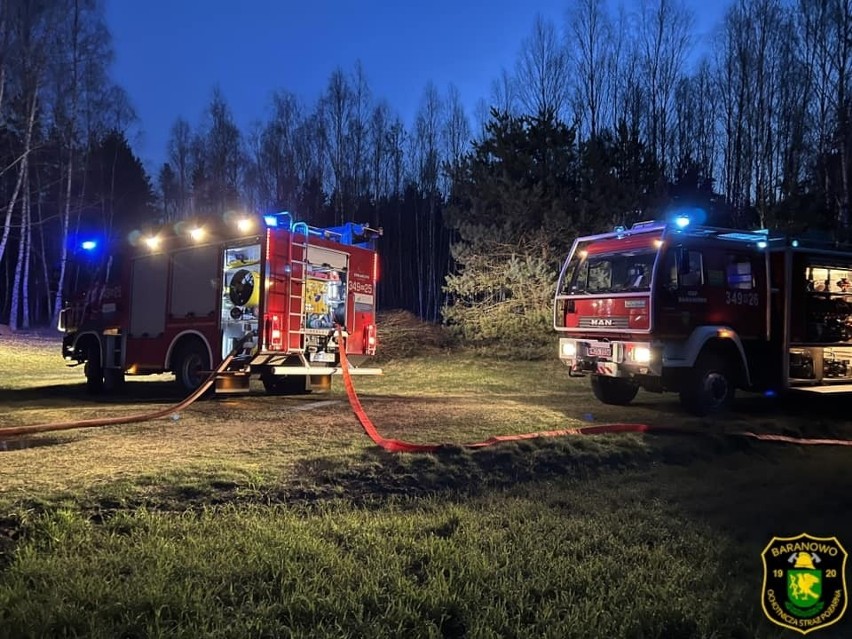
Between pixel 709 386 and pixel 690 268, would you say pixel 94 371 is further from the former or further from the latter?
pixel 709 386

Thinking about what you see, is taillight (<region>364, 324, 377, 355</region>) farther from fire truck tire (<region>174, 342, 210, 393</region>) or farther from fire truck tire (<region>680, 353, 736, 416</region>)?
fire truck tire (<region>680, 353, 736, 416</region>)

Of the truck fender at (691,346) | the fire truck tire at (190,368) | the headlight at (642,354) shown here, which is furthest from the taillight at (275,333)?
the truck fender at (691,346)

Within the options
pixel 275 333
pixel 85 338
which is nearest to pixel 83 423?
pixel 275 333

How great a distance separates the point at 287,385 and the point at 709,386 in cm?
728

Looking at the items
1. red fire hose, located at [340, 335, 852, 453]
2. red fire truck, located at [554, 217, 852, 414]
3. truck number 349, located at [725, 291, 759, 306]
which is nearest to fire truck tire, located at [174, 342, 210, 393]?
red fire hose, located at [340, 335, 852, 453]

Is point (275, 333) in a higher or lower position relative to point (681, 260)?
lower

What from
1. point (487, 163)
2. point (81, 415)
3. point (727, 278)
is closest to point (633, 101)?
A: point (487, 163)

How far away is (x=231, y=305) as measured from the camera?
34.5 ft

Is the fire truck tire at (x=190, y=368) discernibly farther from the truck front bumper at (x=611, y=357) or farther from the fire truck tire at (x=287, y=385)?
the truck front bumper at (x=611, y=357)

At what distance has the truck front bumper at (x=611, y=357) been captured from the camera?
8.50 m

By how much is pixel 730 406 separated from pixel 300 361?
6.87 m

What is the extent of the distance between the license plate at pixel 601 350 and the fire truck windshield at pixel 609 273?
845 mm

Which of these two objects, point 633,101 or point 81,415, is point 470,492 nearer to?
point 81,415

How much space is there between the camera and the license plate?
898 centimetres
